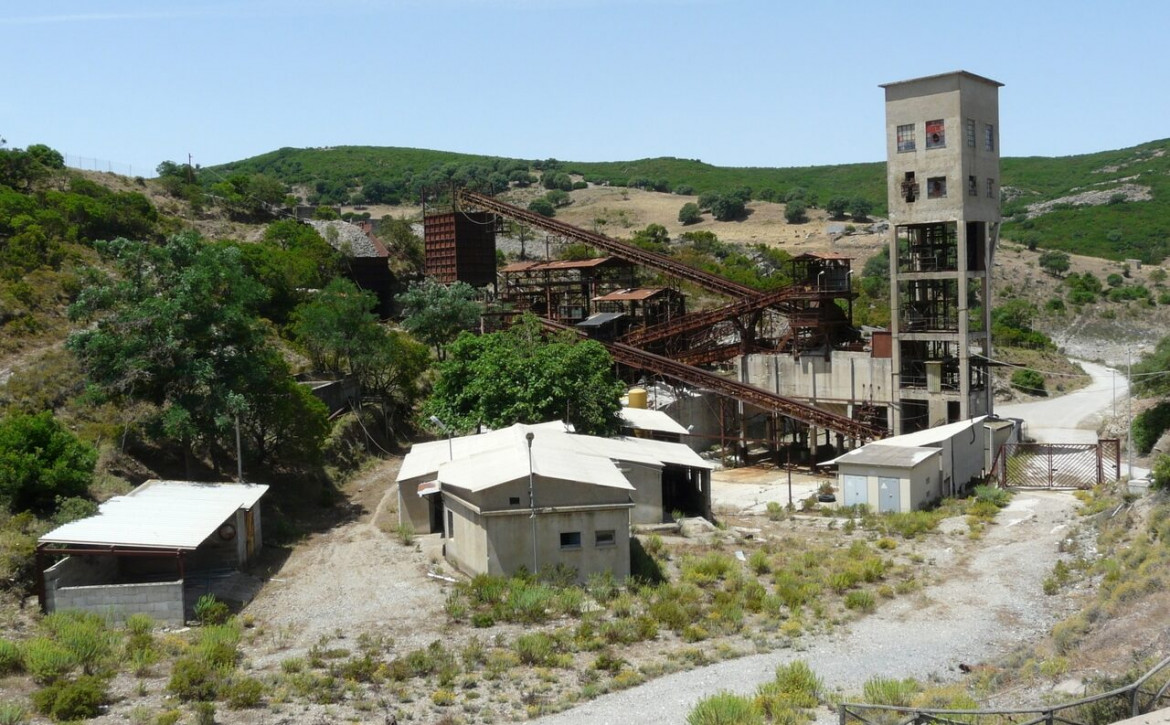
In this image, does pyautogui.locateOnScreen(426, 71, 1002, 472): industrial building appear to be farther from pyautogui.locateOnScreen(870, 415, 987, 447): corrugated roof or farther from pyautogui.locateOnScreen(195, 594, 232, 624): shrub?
pyautogui.locateOnScreen(195, 594, 232, 624): shrub

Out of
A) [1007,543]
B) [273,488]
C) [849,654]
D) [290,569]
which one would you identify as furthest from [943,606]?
[273,488]

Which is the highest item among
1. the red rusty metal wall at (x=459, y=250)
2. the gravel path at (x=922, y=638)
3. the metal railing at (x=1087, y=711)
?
the red rusty metal wall at (x=459, y=250)

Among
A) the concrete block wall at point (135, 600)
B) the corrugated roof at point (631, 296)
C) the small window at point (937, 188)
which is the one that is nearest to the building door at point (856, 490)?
the small window at point (937, 188)

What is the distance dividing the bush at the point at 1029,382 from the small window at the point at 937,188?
23.7 metres

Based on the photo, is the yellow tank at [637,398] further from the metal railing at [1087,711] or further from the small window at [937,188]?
the metal railing at [1087,711]

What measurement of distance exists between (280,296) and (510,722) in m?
40.7

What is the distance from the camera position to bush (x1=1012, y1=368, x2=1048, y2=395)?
62.2 meters

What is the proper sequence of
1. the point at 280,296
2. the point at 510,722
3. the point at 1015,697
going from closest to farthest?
the point at 1015,697 < the point at 510,722 < the point at 280,296

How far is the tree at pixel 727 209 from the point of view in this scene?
418ft

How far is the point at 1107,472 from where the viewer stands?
121 ft

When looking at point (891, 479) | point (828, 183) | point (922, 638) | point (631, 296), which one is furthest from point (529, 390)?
point (828, 183)

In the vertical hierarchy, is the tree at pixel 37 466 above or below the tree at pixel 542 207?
below

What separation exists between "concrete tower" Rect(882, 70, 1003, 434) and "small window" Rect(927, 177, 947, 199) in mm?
40

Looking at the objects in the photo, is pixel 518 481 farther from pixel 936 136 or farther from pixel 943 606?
pixel 936 136
